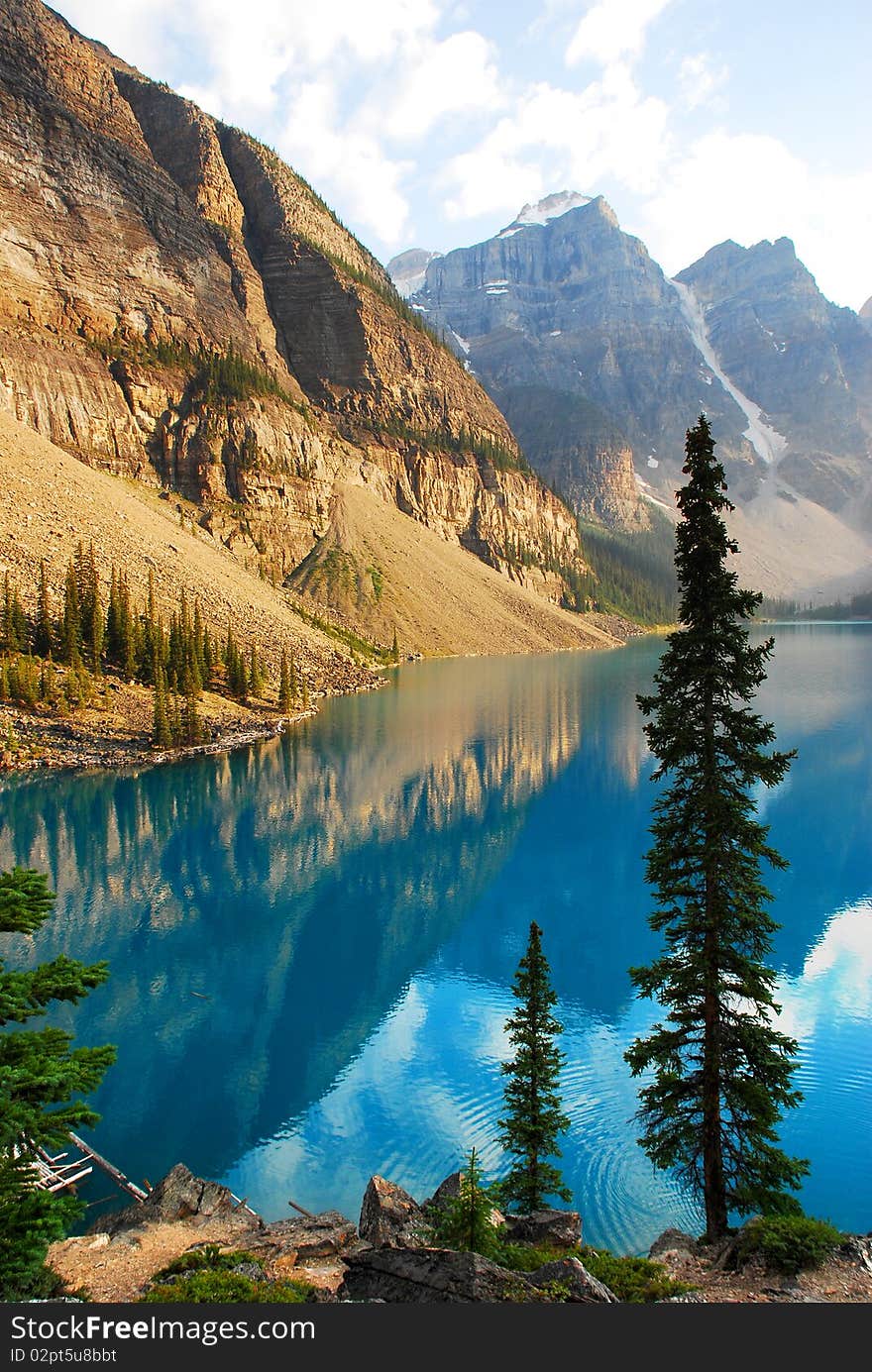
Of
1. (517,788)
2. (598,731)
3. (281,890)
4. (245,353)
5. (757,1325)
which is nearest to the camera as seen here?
(757,1325)

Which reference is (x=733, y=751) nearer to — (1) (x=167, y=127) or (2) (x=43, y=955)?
(2) (x=43, y=955)

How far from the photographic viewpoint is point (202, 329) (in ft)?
480

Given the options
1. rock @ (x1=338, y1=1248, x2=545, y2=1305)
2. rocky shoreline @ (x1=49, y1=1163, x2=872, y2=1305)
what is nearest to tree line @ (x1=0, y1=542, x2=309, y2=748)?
rocky shoreline @ (x1=49, y1=1163, x2=872, y2=1305)

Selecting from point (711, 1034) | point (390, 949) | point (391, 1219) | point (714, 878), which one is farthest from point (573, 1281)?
point (390, 949)

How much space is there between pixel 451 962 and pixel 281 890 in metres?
10.2

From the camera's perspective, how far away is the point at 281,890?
35500 mm

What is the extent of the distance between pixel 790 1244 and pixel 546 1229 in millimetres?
4547

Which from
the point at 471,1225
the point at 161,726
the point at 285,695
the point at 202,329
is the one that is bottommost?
the point at 471,1225

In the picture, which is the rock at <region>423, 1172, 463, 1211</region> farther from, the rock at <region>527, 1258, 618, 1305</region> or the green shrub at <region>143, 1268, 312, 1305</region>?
the rock at <region>527, 1258, 618, 1305</region>

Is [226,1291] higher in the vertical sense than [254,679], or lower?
lower

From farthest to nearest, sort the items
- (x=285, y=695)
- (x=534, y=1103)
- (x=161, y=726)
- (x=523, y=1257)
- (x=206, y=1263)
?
1. (x=285, y=695)
2. (x=161, y=726)
3. (x=534, y=1103)
4. (x=523, y=1257)
5. (x=206, y=1263)

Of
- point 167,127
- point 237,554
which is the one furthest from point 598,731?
point 167,127

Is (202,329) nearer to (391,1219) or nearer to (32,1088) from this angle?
(391,1219)

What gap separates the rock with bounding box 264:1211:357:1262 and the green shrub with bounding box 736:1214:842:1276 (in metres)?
6.32
